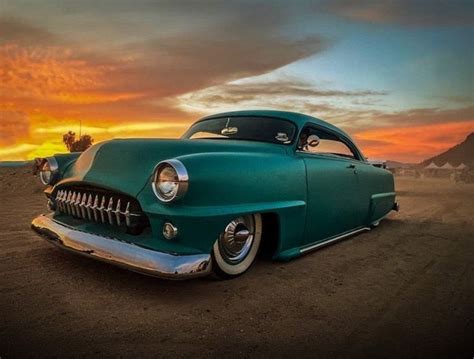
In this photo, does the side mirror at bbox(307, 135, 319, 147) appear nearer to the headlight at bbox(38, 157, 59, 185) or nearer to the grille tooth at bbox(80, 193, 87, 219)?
the grille tooth at bbox(80, 193, 87, 219)

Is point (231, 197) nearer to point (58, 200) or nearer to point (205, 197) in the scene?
point (205, 197)

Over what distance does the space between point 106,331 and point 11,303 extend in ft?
2.60

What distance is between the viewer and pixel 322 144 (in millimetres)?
4223

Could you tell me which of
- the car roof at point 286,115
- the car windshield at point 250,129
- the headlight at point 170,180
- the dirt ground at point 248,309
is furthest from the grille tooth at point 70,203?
the car roof at point 286,115

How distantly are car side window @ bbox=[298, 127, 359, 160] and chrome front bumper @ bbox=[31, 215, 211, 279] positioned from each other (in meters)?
1.77

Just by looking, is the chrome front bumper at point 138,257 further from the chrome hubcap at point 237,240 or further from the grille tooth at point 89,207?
the chrome hubcap at point 237,240

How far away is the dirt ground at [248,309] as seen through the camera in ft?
6.59

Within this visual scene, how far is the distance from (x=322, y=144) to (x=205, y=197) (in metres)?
2.03

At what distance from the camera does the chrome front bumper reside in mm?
2418

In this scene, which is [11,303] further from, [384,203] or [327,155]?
[384,203]

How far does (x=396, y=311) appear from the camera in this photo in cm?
253

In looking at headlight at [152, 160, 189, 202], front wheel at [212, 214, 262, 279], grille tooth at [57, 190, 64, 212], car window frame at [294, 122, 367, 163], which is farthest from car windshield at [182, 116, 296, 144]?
grille tooth at [57, 190, 64, 212]

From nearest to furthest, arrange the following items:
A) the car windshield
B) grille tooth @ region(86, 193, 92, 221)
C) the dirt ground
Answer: the dirt ground
grille tooth @ region(86, 193, 92, 221)
the car windshield

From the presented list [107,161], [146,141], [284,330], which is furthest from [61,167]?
[284,330]
